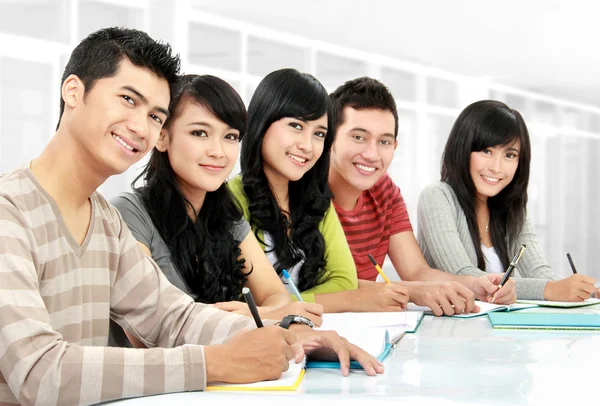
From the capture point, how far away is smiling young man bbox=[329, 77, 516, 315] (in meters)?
2.23

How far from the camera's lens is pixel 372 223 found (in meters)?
2.36

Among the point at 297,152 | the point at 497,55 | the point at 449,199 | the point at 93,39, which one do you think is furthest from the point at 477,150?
the point at 497,55

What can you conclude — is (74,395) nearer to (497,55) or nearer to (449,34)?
(449,34)

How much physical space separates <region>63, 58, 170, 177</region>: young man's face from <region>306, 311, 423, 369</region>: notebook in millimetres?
405

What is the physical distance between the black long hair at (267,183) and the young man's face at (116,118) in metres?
0.80

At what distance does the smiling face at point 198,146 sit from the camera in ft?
5.10

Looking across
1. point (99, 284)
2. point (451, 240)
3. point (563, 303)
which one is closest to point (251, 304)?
→ point (99, 284)

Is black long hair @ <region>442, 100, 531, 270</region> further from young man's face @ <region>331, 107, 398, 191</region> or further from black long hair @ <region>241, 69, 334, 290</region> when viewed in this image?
black long hair @ <region>241, 69, 334, 290</region>

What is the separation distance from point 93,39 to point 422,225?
1.55 m

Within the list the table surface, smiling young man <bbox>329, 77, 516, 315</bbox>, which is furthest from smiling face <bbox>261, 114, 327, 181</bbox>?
the table surface

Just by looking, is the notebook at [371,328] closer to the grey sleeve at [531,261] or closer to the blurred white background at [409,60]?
the grey sleeve at [531,261]

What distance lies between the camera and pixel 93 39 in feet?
3.61

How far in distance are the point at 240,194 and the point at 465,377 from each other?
1043 mm

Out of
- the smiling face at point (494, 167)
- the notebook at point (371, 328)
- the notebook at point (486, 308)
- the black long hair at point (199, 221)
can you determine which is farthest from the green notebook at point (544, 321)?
the smiling face at point (494, 167)
